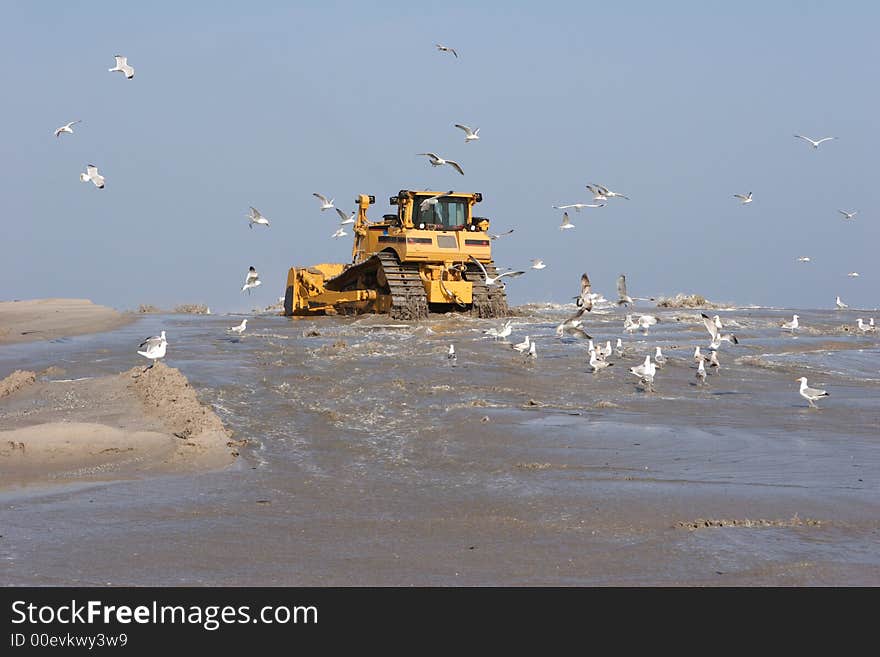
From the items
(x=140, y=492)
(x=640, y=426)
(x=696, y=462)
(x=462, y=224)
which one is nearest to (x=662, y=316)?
(x=462, y=224)

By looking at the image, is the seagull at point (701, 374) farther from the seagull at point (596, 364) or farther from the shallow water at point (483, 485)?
the seagull at point (596, 364)

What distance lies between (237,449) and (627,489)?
3.55 meters

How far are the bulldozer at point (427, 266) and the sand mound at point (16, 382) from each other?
1198cm

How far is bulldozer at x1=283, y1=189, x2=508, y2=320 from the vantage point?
25781mm

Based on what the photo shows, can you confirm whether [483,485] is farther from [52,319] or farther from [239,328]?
[52,319]

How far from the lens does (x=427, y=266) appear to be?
2650cm

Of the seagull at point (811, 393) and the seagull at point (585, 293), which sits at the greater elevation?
the seagull at point (585, 293)

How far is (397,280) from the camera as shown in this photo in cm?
2553

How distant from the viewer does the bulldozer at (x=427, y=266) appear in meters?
25.8

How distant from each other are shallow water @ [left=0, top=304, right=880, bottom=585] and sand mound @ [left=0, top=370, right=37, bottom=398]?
68.5 inches

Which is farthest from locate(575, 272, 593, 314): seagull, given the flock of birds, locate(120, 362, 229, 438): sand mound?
locate(120, 362, 229, 438): sand mound

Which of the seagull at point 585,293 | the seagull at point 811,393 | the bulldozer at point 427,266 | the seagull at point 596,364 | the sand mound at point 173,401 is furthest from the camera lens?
the bulldozer at point 427,266

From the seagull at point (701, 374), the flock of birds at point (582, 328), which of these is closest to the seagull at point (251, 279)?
the flock of birds at point (582, 328)

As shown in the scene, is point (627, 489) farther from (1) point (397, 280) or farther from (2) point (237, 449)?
(1) point (397, 280)
